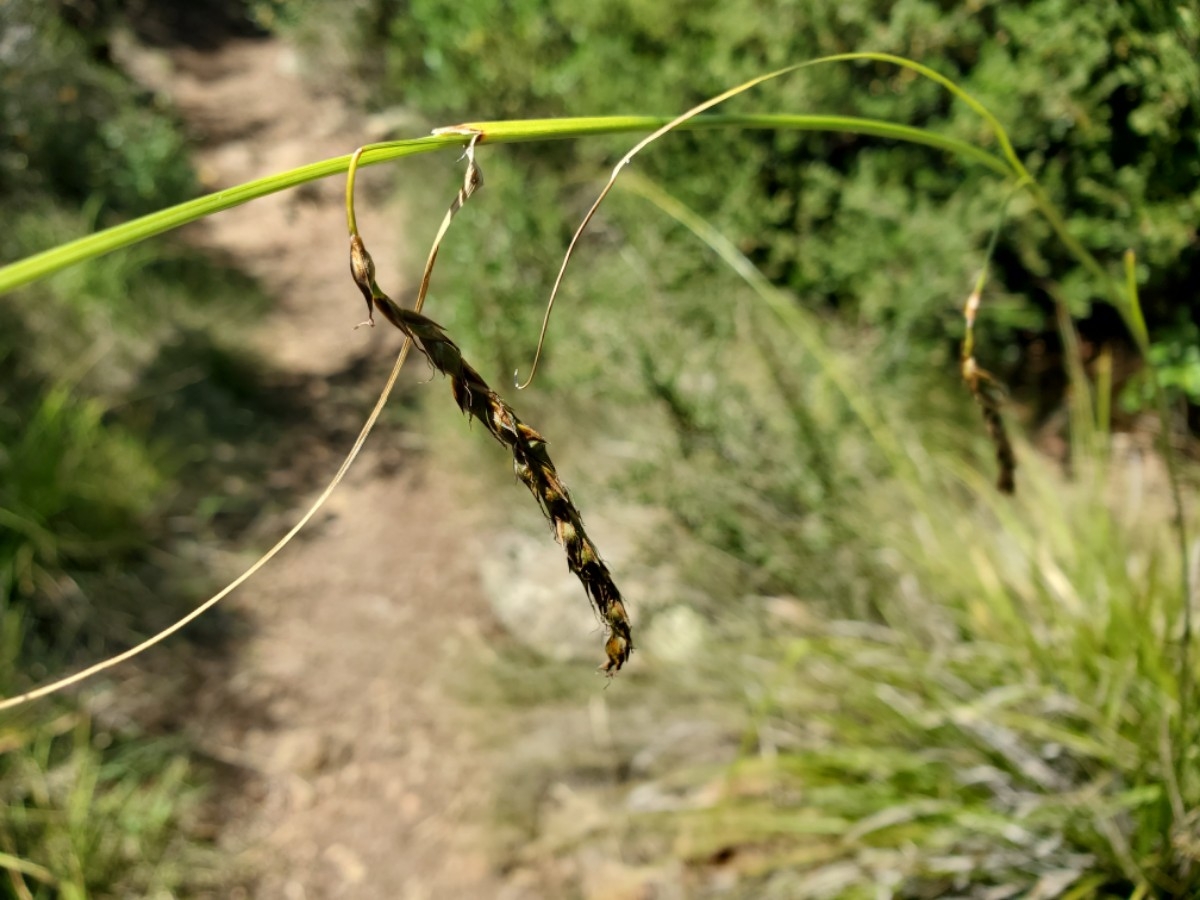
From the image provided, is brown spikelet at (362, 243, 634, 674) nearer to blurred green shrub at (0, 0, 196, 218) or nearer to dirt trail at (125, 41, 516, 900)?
dirt trail at (125, 41, 516, 900)

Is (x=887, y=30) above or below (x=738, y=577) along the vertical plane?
above

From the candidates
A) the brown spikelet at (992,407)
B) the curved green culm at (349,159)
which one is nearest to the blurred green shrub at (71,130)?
the curved green culm at (349,159)

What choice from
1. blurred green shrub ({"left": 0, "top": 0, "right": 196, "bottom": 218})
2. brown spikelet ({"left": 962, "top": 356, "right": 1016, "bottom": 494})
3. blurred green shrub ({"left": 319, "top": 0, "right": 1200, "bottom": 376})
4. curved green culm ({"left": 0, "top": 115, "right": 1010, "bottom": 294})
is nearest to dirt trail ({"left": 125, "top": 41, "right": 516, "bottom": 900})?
blurred green shrub ({"left": 0, "top": 0, "right": 196, "bottom": 218})

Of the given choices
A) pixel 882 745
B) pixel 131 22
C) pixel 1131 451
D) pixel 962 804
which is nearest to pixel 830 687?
pixel 882 745

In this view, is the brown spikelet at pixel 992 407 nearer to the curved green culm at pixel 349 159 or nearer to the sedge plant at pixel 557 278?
the sedge plant at pixel 557 278

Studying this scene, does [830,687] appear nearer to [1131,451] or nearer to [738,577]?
[738,577]

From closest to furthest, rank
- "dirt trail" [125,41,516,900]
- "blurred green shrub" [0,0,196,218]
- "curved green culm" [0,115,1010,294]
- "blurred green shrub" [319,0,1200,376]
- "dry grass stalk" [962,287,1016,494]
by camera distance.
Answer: "curved green culm" [0,115,1010,294], "dry grass stalk" [962,287,1016,494], "blurred green shrub" [319,0,1200,376], "dirt trail" [125,41,516,900], "blurred green shrub" [0,0,196,218]
